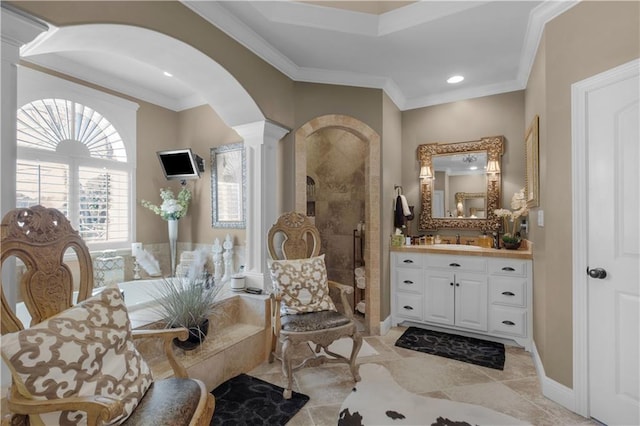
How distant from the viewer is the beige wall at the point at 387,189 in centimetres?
352

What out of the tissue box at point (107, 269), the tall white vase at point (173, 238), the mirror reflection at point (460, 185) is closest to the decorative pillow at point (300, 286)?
the mirror reflection at point (460, 185)

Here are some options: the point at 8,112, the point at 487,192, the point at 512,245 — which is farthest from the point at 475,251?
the point at 8,112

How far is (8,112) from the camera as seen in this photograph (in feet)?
4.62

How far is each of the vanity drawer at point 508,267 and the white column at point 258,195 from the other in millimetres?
2358

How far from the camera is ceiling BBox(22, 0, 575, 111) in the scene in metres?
2.36

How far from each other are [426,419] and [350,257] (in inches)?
95.8

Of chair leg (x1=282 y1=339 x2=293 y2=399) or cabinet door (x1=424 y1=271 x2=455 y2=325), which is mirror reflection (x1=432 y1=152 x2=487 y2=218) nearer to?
cabinet door (x1=424 y1=271 x2=455 y2=325)

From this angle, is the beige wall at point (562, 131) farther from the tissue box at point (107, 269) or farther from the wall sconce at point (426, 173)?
the tissue box at point (107, 269)

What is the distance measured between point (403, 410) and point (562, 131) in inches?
89.3

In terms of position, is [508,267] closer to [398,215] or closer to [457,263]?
[457,263]

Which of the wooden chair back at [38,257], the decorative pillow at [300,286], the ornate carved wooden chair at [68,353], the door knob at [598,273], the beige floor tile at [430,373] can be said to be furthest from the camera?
the decorative pillow at [300,286]

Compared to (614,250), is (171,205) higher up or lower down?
higher up

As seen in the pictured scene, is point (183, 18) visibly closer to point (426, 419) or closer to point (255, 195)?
point (255, 195)

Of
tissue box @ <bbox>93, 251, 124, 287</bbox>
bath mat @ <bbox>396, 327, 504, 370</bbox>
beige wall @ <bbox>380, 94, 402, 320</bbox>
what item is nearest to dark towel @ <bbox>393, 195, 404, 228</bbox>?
beige wall @ <bbox>380, 94, 402, 320</bbox>
